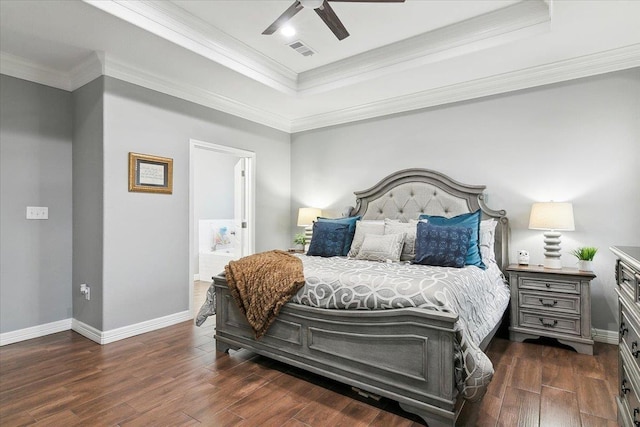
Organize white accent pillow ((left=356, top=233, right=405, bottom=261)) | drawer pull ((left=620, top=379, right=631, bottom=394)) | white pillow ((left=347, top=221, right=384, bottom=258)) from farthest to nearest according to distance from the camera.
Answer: white pillow ((left=347, top=221, right=384, bottom=258)) → white accent pillow ((left=356, top=233, right=405, bottom=261)) → drawer pull ((left=620, top=379, right=631, bottom=394))

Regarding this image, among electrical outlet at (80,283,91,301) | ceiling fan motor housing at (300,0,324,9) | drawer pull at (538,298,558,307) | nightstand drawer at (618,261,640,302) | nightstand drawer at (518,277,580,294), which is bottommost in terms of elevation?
drawer pull at (538,298,558,307)

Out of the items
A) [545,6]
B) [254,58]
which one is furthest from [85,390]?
[545,6]

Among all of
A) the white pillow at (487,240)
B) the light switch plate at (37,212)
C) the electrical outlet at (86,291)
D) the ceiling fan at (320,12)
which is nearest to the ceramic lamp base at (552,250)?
the white pillow at (487,240)

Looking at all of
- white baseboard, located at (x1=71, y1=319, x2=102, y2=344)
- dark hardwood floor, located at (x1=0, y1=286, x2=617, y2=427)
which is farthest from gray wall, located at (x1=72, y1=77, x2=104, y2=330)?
dark hardwood floor, located at (x1=0, y1=286, x2=617, y2=427)

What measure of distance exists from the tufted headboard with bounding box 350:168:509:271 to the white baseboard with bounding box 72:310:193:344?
2475 millimetres

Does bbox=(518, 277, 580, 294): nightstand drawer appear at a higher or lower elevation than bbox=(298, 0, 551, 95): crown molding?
lower

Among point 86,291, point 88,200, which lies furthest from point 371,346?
point 88,200

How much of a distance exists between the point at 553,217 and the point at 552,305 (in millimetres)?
781

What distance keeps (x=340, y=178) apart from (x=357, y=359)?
3.06m

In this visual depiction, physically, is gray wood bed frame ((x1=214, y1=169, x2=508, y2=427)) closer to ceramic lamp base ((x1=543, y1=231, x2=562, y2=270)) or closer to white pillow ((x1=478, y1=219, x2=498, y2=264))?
white pillow ((x1=478, y1=219, x2=498, y2=264))

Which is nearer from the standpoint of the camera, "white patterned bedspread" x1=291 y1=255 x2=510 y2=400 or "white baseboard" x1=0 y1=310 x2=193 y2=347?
"white patterned bedspread" x1=291 y1=255 x2=510 y2=400

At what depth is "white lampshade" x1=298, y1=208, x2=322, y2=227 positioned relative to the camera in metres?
4.69

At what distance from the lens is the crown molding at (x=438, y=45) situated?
8.91 ft

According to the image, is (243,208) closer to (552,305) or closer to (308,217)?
(308,217)
